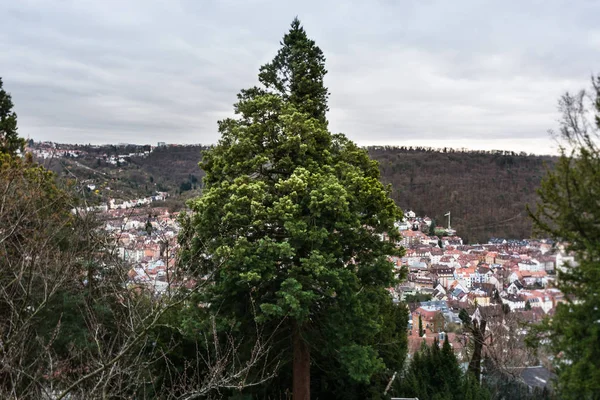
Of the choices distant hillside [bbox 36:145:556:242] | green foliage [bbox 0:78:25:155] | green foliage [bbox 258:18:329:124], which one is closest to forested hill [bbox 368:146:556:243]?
distant hillside [bbox 36:145:556:242]

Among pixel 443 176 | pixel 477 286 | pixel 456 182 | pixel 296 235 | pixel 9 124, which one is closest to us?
pixel 296 235

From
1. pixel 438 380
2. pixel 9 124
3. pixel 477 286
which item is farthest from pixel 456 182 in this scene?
pixel 9 124

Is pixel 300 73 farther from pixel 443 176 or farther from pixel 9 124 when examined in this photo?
pixel 443 176

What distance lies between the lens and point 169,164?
40938 mm

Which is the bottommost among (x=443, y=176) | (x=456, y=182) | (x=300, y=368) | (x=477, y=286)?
(x=477, y=286)

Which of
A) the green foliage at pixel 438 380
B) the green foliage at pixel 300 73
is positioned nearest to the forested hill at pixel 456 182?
the green foliage at pixel 438 380

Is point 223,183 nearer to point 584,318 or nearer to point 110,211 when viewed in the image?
point 110,211

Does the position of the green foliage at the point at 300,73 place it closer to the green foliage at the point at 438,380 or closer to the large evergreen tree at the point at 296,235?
the large evergreen tree at the point at 296,235

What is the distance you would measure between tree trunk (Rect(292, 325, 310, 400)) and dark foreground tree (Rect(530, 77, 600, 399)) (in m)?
3.51

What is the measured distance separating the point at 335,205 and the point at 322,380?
12.5ft

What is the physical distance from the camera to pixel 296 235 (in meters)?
6.59

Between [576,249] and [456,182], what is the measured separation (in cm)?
4644

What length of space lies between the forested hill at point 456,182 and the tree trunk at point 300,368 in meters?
24.7

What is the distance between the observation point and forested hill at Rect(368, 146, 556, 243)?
35375 mm
